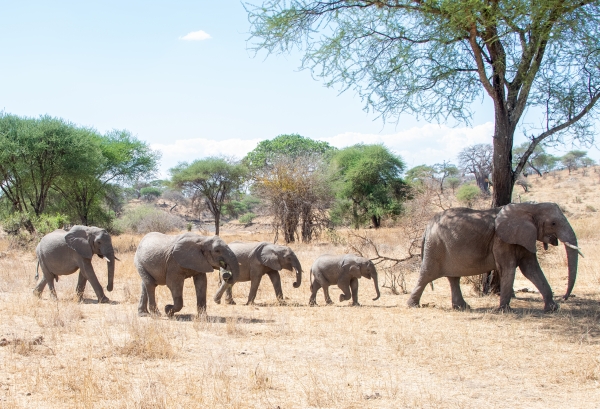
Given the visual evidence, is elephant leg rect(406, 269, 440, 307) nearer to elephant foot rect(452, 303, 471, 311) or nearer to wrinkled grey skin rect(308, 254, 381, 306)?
elephant foot rect(452, 303, 471, 311)

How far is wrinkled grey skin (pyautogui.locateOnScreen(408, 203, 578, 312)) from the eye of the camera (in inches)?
386

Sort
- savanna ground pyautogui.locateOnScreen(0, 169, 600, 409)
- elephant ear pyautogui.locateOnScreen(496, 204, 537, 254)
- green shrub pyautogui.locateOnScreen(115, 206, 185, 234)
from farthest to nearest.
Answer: green shrub pyautogui.locateOnScreen(115, 206, 185, 234) → elephant ear pyautogui.locateOnScreen(496, 204, 537, 254) → savanna ground pyautogui.locateOnScreen(0, 169, 600, 409)

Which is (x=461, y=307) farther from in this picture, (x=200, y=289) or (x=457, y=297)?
(x=200, y=289)

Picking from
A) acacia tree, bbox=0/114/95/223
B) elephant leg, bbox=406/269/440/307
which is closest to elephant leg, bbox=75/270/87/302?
elephant leg, bbox=406/269/440/307

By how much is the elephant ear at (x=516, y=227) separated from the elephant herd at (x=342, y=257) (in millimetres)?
15

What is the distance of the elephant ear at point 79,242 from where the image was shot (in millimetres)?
11359

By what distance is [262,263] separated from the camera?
11703 millimetres

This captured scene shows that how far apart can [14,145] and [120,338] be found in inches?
792

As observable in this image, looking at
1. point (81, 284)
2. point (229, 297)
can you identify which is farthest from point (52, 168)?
point (229, 297)

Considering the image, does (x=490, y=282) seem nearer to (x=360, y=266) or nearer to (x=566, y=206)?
(x=360, y=266)

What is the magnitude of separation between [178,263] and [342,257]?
396 cm

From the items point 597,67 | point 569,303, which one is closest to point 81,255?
point 569,303

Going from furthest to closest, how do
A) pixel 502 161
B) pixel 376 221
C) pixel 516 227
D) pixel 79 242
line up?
pixel 376 221 < pixel 502 161 < pixel 79 242 < pixel 516 227

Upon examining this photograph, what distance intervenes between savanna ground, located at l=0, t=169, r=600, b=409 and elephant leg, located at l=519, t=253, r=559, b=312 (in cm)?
29
